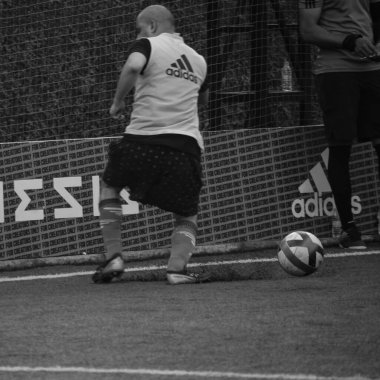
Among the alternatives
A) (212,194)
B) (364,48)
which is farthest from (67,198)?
(364,48)

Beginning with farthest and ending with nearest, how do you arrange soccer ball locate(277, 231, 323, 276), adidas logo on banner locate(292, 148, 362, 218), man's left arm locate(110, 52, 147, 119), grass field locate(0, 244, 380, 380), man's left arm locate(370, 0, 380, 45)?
adidas logo on banner locate(292, 148, 362, 218) → man's left arm locate(370, 0, 380, 45) → soccer ball locate(277, 231, 323, 276) → man's left arm locate(110, 52, 147, 119) → grass field locate(0, 244, 380, 380)

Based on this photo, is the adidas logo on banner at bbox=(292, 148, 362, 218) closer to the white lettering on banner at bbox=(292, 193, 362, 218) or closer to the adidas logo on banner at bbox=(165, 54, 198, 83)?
the white lettering on banner at bbox=(292, 193, 362, 218)

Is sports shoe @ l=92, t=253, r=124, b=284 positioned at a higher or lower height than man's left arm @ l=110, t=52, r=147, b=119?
lower

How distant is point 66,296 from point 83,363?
2.41 metres

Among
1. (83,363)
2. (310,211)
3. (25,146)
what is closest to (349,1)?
(310,211)

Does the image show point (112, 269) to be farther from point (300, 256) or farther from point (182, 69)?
point (182, 69)

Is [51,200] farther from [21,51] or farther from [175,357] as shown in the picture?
[175,357]

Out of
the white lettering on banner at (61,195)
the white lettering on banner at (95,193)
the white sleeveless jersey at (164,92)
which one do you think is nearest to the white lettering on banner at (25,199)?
the white lettering on banner at (61,195)

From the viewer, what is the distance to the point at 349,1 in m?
9.52

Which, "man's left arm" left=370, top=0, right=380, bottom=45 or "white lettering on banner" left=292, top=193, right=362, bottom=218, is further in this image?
"white lettering on banner" left=292, top=193, right=362, bottom=218

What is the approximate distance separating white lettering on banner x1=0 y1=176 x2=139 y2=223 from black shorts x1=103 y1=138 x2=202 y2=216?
142 centimetres

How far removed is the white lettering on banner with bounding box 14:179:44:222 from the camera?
30.7ft

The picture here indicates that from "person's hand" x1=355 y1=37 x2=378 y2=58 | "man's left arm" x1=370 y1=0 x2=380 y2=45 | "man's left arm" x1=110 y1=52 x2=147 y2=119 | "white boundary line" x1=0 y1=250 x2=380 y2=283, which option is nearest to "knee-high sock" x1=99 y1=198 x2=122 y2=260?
"man's left arm" x1=110 y1=52 x2=147 y2=119

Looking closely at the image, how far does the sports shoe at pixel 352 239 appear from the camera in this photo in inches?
377
